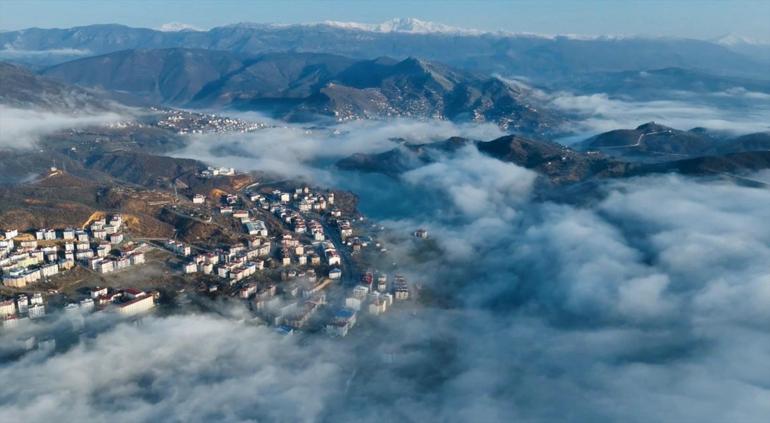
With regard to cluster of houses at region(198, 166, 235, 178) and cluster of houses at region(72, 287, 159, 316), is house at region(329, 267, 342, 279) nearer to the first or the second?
cluster of houses at region(72, 287, 159, 316)

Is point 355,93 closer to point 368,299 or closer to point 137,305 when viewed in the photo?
point 368,299

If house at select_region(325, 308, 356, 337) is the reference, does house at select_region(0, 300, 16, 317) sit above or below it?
above

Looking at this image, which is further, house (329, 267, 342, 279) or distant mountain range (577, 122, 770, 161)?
distant mountain range (577, 122, 770, 161)

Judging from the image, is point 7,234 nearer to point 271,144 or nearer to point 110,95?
point 271,144

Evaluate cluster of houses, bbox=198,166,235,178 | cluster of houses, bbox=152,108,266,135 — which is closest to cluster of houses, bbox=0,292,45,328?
cluster of houses, bbox=198,166,235,178

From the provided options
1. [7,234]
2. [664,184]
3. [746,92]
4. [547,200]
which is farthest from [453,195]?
[746,92]

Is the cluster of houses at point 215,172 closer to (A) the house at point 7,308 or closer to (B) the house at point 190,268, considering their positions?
(B) the house at point 190,268
